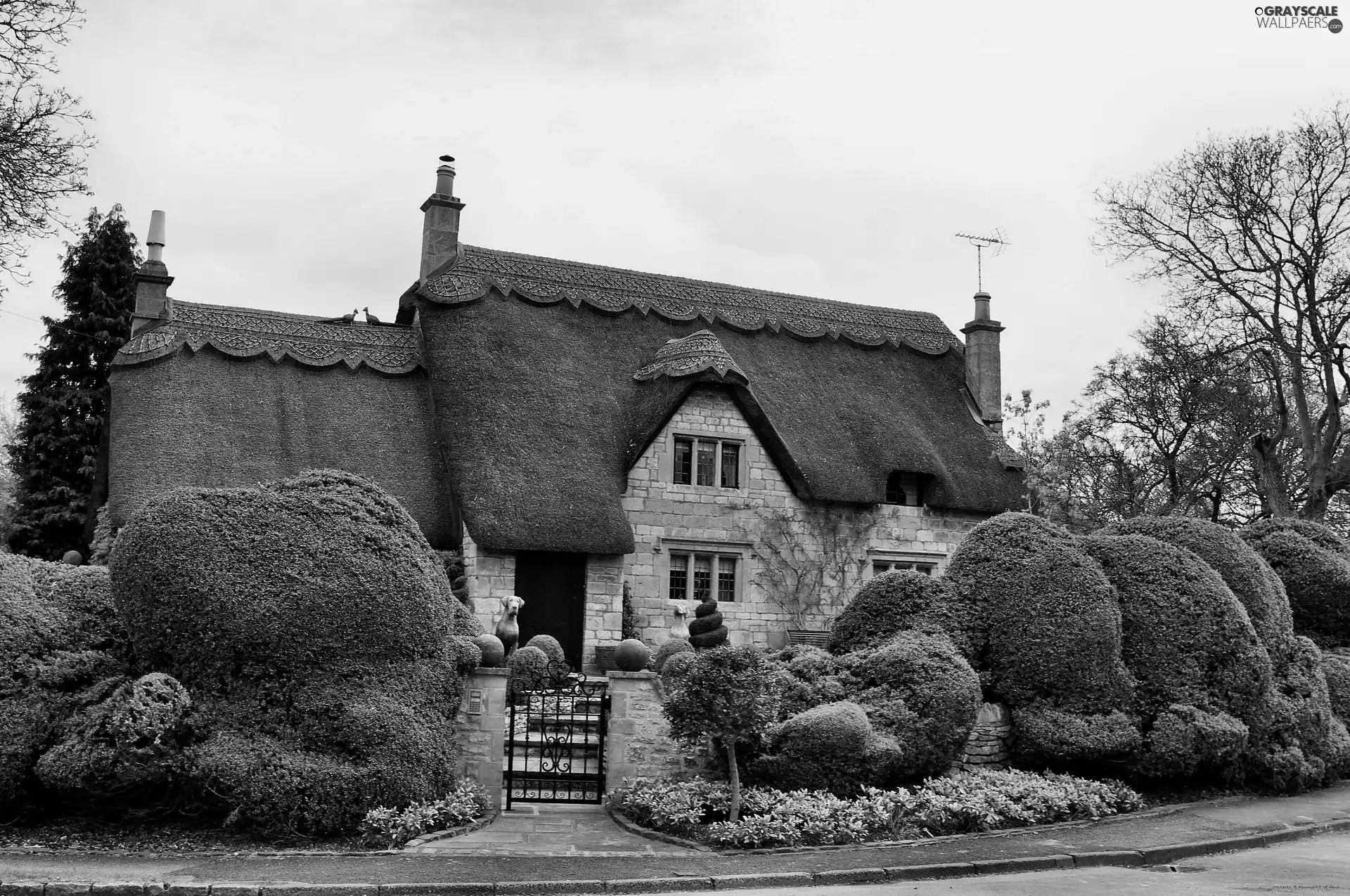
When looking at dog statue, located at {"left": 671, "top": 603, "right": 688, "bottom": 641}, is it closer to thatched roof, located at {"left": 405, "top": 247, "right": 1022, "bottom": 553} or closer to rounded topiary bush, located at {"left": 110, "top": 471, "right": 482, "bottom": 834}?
thatched roof, located at {"left": 405, "top": 247, "right": 1022, "bottom": 553}

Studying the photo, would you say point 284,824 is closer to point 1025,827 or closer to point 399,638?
point 399,638

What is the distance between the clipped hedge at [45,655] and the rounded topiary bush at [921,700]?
776 centimetres

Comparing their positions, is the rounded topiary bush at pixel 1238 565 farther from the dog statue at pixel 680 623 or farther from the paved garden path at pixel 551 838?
the dog statue at pixel 680 623

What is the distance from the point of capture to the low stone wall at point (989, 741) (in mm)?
13977

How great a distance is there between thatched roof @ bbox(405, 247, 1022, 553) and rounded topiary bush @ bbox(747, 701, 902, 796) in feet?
31.8

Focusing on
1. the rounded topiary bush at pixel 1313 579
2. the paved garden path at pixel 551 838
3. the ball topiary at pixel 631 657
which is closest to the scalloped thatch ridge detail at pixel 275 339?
the ball topiary at pixel 631 657

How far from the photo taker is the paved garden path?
10812 millimetres

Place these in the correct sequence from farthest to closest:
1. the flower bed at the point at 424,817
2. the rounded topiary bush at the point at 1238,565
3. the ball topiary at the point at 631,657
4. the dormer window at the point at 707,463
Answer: the dormer window at the point at 707,463
the rounded topiary bush at the point at 1238,565
the ball topiary at the point at 631,657
the flower bed at the point at 424,817

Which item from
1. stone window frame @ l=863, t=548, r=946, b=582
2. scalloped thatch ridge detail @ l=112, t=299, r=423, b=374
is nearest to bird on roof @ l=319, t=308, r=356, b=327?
scalloped thatch ridge detail @ l=112, t=299, r=423, b=374

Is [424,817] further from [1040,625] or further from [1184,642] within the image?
[1184,642]

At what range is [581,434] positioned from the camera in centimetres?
2339

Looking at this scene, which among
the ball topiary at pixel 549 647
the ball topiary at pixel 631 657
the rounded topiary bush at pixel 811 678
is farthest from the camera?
the ball topiary at pixel 549 647

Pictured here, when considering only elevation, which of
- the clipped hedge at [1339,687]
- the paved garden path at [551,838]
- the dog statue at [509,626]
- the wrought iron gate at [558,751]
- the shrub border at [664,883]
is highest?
the dog statue at [509,626]

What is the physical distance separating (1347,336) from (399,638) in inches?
909
